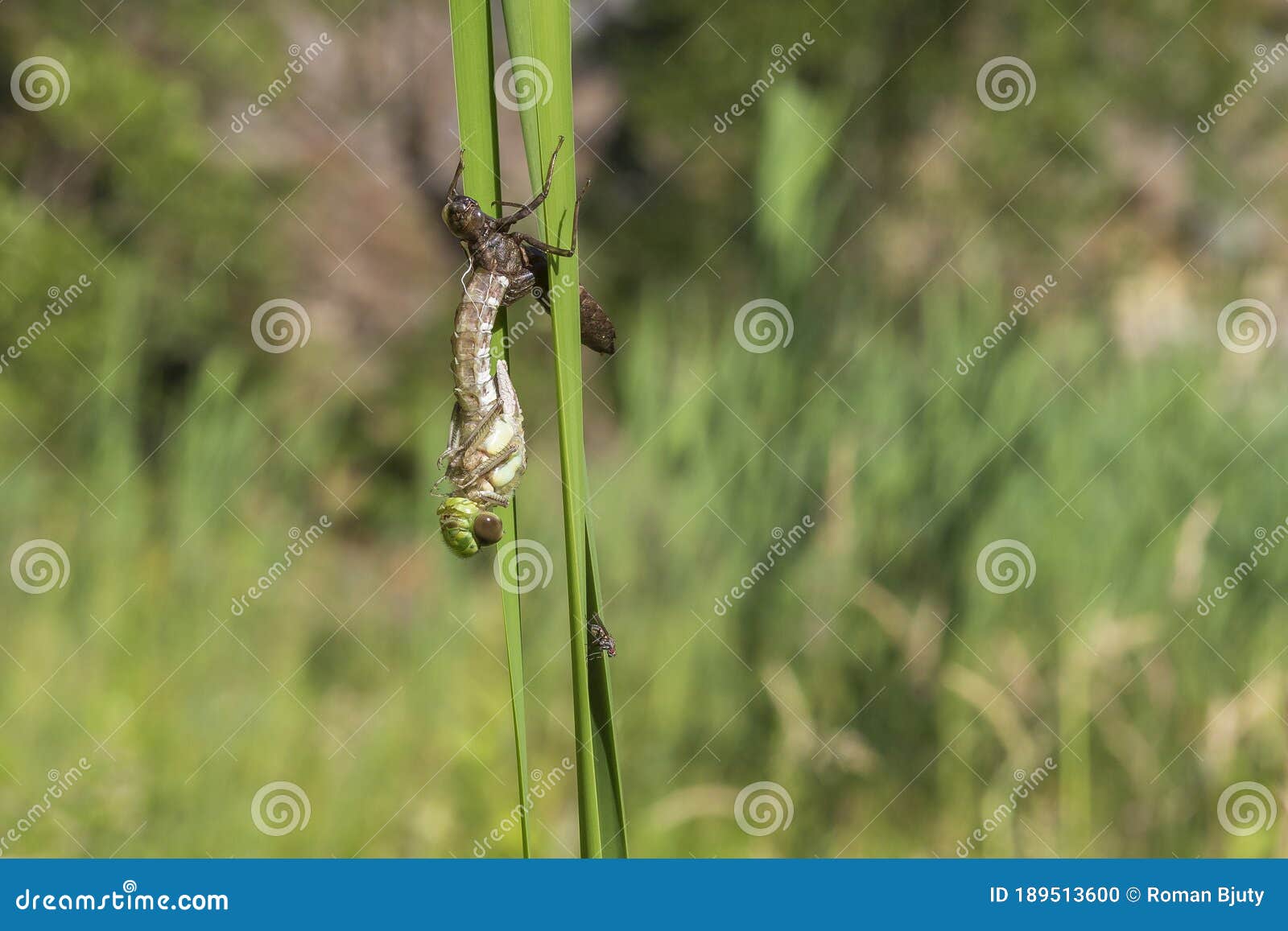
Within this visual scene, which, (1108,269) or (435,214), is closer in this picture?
(1108,269)

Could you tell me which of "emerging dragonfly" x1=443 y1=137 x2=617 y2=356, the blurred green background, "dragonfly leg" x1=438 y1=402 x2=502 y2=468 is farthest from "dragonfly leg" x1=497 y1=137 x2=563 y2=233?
the blurred green background

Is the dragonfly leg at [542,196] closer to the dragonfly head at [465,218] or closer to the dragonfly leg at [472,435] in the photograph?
the dragonfly head at [465,218]

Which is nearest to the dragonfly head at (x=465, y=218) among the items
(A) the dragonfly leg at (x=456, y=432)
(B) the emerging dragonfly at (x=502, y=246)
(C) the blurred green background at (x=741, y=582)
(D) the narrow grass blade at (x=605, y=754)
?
(B) the emerging dragonfly at (x=502, y=246)

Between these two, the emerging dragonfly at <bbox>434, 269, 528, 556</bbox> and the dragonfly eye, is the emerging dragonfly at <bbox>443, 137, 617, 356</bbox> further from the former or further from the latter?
the dragonfly eye

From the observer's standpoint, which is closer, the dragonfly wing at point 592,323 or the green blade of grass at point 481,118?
the green blade of grass at point 481,118

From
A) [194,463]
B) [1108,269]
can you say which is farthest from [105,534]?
[1108,269]

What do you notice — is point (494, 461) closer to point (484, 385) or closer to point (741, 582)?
point (484, 385)

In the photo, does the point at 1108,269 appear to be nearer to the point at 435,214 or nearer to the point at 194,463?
the point at 435,214
